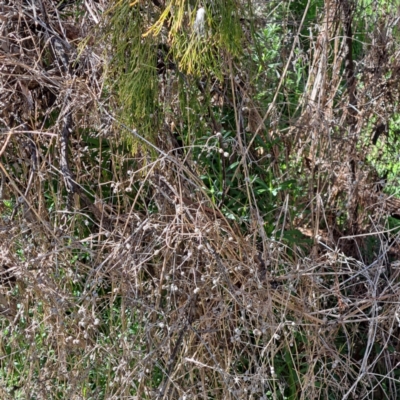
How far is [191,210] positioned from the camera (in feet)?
9.32

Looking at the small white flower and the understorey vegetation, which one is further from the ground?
the small white flower

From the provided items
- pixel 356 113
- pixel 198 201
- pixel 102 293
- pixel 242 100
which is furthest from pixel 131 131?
pixel 356 113

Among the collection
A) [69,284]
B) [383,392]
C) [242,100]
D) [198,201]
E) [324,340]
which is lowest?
[383,392]

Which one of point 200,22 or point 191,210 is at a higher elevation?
point 200,22

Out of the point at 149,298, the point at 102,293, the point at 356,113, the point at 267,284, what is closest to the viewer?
the point at 267,284

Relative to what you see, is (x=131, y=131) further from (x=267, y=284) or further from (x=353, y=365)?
(x=353, y=365)

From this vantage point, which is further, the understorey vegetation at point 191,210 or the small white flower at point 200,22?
the understorey vegetation at point 191,210

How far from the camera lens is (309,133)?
319cm

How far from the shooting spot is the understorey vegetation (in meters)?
2.68

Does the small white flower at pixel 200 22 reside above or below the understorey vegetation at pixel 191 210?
above

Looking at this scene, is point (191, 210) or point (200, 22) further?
point (191, 210)

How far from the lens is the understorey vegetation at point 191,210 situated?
2.68 m

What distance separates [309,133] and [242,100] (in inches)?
15.8

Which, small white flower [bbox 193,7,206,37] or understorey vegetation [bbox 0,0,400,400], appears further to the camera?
understorey vegetation [bbox 0,0,400,400]
